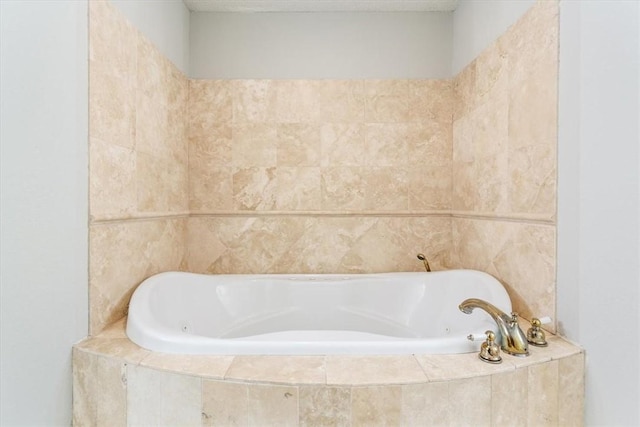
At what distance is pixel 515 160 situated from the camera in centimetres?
140

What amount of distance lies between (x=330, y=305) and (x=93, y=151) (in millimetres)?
1323

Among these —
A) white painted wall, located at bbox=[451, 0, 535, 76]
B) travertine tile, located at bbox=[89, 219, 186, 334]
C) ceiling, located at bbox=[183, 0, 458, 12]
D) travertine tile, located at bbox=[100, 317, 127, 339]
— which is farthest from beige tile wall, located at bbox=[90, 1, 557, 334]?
travertine tile, located at bbox=[100, 317, 127, 339]

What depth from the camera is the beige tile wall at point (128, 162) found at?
3.92 feet

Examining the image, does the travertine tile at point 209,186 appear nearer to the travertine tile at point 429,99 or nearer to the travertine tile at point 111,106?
the travertine tile at point 111,106

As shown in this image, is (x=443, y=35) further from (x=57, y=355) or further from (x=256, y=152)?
(x=57, y=355)

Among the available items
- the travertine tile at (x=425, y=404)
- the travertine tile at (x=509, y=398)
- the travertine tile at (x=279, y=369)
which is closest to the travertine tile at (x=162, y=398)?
the travertine tile at (x=279, y=369)

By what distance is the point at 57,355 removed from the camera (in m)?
1.00

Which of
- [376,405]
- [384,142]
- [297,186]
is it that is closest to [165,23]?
[297,186]

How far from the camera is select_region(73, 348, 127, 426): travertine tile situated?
0.95m

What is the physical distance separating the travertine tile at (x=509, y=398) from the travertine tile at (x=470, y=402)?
0.02m

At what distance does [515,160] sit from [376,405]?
1.14 meters

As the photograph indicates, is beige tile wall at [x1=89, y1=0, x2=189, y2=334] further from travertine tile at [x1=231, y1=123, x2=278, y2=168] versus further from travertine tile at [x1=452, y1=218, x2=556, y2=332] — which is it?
travertine tile at [x1=452, y1=218, x2=556, y2=332]

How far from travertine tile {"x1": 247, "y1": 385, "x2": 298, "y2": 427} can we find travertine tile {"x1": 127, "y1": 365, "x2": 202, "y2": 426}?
0.15 m

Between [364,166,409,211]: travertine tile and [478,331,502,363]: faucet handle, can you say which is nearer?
[478,331,502,363]: faucet handle
